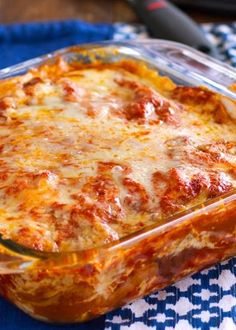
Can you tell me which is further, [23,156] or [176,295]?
[23,156]

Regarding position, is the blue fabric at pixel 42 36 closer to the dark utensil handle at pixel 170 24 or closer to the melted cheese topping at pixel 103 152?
the dark utensil handle at pixel 170 24

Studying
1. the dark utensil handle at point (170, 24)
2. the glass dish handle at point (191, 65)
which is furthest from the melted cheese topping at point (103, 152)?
the dark utensil handle at point (170, 24)

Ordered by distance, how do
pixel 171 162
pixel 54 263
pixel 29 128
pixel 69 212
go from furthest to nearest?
1. pixel 29 128
2. pixel 171 162
3. pixel 69 212
4. pixel 54 263

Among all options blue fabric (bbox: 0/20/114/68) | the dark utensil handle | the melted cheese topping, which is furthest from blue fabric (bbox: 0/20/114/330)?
the melted cheese topping

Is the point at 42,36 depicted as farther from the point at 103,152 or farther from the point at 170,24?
the point at 103,152

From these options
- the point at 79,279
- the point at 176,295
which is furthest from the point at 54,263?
the point at 176,295

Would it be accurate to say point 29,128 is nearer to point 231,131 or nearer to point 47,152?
point 47,152
